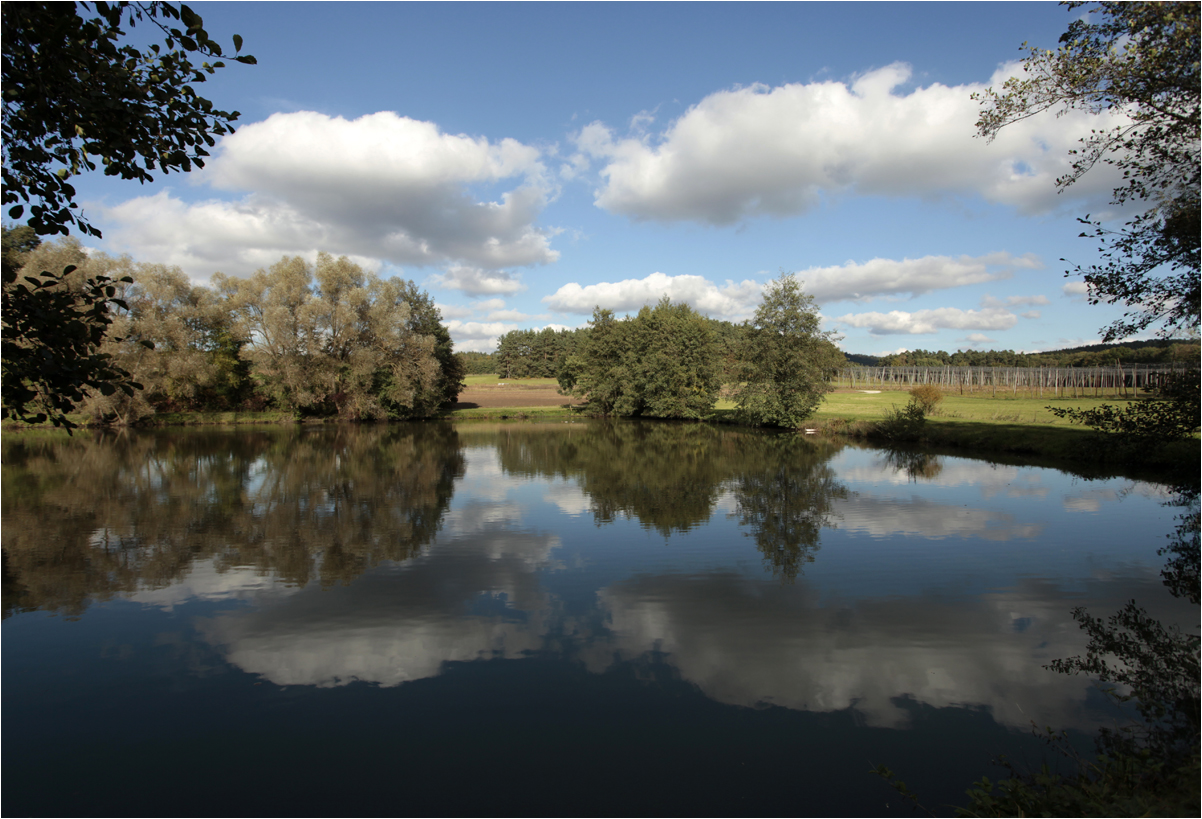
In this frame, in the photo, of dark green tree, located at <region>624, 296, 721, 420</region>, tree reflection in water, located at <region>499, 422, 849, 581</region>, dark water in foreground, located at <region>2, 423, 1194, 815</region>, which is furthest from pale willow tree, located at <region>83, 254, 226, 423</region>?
dark green tree, located at <region>624, 296, 721, 420</region>

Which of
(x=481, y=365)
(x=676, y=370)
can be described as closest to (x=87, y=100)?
(x=676, y=370)

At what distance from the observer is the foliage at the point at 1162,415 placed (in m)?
9.37

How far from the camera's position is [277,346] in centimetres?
4344

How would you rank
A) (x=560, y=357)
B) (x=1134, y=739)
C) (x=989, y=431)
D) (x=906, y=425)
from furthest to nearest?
(x=560, y=357) < (x=906, y=425) < (x=989, y=431) < (x=1134, y=739)

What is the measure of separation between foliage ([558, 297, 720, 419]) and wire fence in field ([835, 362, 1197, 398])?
36.9ft

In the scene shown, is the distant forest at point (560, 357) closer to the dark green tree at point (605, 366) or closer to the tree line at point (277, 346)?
the dark green tree at point (605, 366)

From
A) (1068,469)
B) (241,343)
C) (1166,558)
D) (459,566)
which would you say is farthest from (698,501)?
(241,343)

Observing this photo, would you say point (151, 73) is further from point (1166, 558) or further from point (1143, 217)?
point (1166, 558)

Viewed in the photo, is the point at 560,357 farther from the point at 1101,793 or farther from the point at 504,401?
the point at 1101,793

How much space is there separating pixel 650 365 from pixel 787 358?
15.4m

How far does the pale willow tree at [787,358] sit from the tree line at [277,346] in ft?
75.7

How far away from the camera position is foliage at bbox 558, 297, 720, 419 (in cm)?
5119

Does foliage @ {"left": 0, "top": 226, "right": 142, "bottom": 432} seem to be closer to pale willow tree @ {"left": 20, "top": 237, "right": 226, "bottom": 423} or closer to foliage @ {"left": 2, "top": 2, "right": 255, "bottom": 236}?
foliage @ {"left": 2, "top": 2, "right": 255, "bottom": 236}

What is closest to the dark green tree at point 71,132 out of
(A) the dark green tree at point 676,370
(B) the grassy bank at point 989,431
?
(B) the grassy bank at point 989,431
